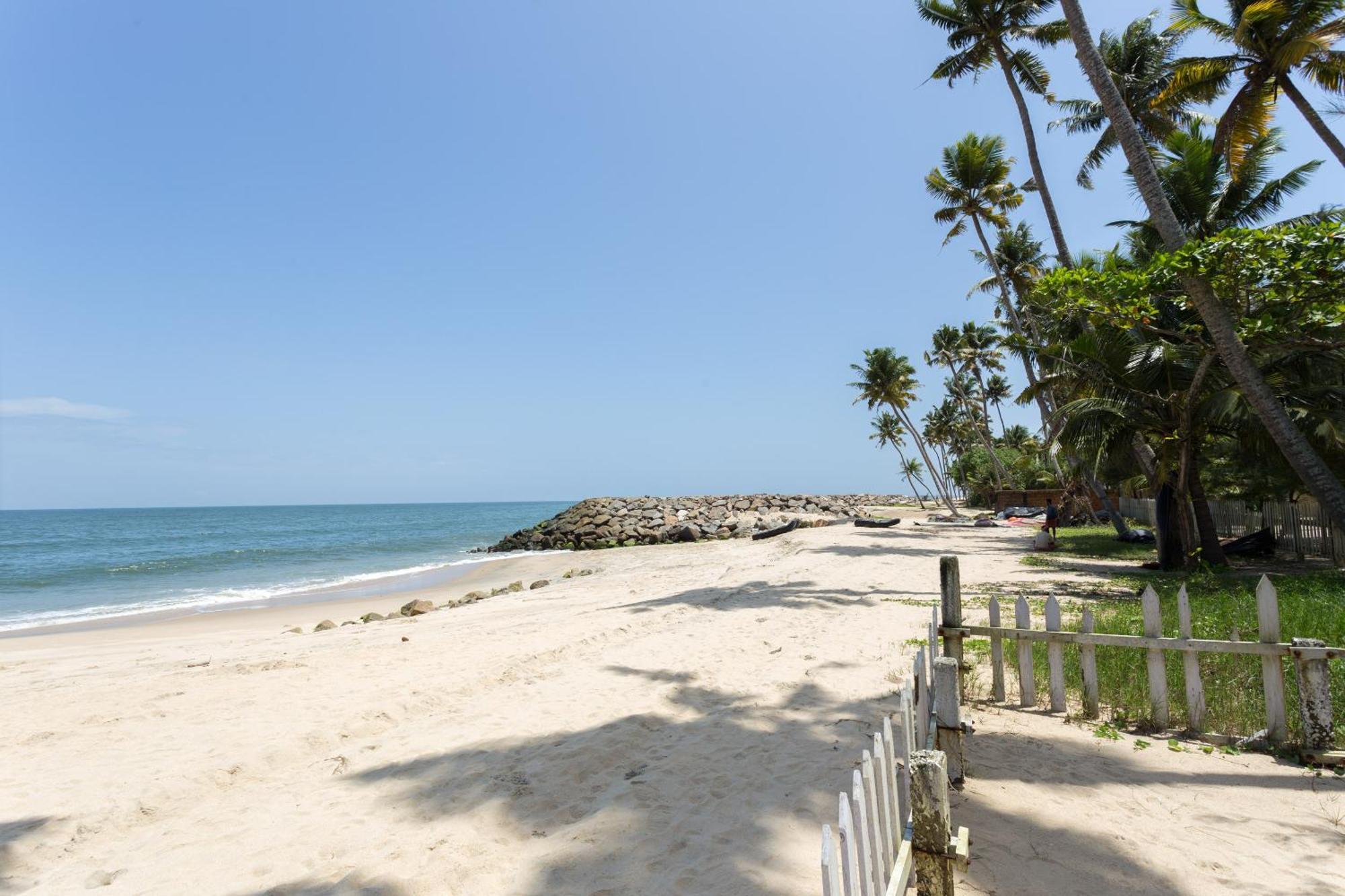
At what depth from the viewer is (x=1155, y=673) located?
15.1ft

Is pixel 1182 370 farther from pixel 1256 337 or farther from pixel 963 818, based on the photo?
pixel 963 818

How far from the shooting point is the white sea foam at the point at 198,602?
1645 cm

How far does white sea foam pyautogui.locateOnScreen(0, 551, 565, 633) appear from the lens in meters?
16.5

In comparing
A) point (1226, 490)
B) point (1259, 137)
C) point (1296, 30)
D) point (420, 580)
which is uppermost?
point (1296, 30)

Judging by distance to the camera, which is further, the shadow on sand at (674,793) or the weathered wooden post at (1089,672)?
the weathered wooden post at (1089,672)

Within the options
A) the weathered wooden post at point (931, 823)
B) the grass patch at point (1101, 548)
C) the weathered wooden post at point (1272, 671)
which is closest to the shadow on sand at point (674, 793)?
the weathered wooden post at point (931, 823)

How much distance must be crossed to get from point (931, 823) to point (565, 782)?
2681 mm

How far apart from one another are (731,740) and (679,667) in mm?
2148

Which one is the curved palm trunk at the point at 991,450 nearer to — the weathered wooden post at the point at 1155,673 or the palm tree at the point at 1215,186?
the palm tree at the point at 1215,186

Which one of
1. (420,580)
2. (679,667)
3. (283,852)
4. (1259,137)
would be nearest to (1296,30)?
(1259,137)

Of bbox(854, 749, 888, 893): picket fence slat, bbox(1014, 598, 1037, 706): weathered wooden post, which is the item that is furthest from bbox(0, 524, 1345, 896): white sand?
bbox(854, 749, 888, 893): picket fence slat

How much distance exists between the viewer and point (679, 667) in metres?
6.95

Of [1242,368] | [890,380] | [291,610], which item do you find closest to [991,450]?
[890,380]

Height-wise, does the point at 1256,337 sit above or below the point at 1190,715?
above
